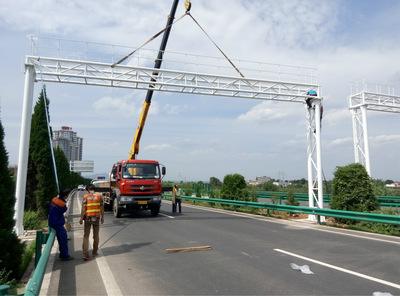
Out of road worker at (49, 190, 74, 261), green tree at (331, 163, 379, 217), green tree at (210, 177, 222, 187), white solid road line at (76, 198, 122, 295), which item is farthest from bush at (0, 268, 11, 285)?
green tree at (210, 177, 222, 187)

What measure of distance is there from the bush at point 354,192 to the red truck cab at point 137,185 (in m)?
8.49

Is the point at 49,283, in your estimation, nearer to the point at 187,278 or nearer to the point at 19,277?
the point at 19,277

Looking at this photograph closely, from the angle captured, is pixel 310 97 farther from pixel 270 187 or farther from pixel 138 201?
pixel 270 187

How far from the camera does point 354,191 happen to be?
16.6 meters

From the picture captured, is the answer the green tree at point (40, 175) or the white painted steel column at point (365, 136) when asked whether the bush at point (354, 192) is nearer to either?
the white painted steel column at point (365, 136)

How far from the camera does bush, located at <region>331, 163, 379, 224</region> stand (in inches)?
651

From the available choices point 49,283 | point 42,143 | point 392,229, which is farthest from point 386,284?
point 42,143

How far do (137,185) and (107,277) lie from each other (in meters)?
12.0

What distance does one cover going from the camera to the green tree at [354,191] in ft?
54.3

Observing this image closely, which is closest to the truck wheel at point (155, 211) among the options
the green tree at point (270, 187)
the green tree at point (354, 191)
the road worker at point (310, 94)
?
the green tree at point (354, 191)

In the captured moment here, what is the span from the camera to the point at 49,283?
7.14 meters

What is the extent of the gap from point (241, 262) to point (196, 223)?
27.8ft

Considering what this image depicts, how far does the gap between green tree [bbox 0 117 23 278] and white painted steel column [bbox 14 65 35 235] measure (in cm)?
605

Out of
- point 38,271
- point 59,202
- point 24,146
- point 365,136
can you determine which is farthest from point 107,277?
point 365,136
